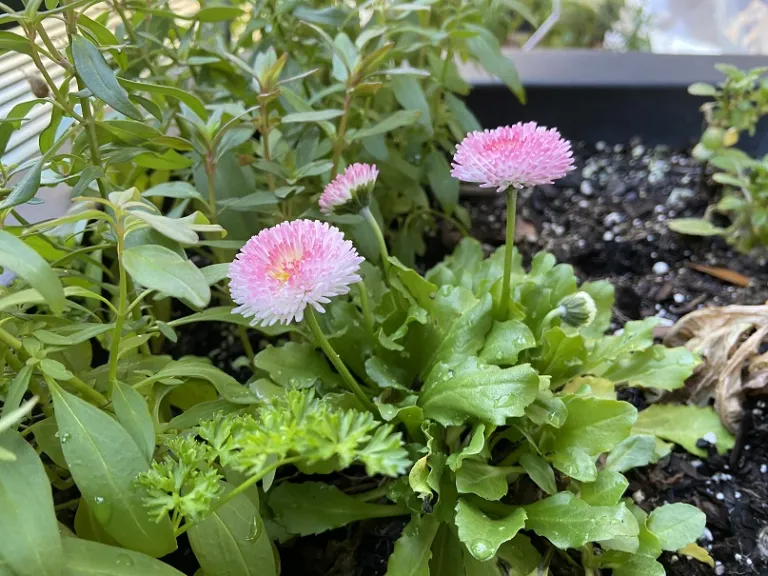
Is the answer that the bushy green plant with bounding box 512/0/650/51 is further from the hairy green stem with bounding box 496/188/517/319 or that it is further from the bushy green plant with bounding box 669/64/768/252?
the hairy green stem with bounding box 496/188/517/319

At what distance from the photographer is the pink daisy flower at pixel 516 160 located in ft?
1.79

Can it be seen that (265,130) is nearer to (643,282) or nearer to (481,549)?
(481,549)

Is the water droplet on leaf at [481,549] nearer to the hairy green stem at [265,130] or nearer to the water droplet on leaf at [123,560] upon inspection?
the water droplet on leaf at [123,560]

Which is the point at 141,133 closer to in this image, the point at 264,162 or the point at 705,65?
the point at 264,162

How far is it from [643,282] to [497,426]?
0.59 metres

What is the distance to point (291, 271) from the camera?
19.1 inches

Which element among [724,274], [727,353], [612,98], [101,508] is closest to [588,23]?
[612,98]

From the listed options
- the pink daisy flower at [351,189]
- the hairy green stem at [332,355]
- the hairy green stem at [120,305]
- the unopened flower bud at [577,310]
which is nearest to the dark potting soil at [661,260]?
the unopened flower bud at [577,310]

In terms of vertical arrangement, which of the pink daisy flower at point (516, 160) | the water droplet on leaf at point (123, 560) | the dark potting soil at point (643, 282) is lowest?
the dark potting soil at point (643, 282)

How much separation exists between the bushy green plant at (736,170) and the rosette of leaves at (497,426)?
0.46 m

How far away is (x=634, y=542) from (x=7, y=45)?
0.70 m

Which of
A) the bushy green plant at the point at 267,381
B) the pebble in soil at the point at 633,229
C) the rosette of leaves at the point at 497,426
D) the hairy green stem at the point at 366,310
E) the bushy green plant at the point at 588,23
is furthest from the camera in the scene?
the bushy green plant at the point at 588,23

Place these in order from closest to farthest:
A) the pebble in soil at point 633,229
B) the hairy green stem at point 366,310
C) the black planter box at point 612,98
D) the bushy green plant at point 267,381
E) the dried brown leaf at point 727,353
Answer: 1. the bushy green plant at point 267,381
2. the hairy green stem at point 366,310
3. the dried brown leaf at point 727,353
4. the pebble in soil at point 633,229
5. the black planter box at point 612,98

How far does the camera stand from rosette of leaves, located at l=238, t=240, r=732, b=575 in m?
0.56
